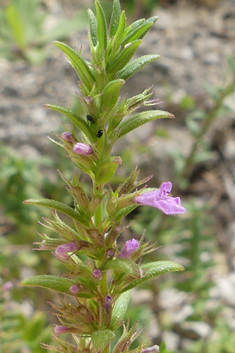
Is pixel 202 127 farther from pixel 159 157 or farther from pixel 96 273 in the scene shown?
pixel 96 273

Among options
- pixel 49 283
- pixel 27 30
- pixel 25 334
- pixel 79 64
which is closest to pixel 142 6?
pixel 27 30

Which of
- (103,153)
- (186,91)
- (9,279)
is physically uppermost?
(186,91)

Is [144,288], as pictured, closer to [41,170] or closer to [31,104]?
[41,170]

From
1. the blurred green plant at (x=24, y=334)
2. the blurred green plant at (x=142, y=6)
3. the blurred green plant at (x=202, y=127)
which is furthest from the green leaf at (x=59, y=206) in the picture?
the blurred green plant at (x=142, y=6)

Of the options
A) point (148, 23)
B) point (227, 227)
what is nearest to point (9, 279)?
point (227, 227)

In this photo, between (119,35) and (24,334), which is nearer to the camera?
(119,35)

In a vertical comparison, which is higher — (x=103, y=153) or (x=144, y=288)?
(x=103, y=153)

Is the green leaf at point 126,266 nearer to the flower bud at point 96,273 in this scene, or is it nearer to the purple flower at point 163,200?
the flower bud at point 96,273
